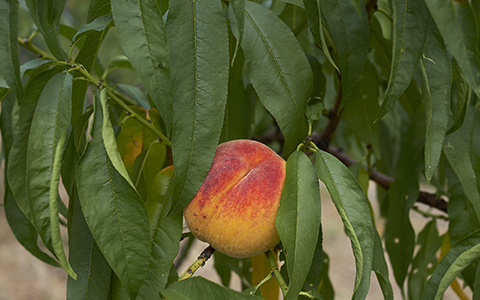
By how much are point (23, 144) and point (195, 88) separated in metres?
0.20

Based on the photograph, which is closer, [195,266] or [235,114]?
[195,266]

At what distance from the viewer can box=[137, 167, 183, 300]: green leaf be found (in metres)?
0.39

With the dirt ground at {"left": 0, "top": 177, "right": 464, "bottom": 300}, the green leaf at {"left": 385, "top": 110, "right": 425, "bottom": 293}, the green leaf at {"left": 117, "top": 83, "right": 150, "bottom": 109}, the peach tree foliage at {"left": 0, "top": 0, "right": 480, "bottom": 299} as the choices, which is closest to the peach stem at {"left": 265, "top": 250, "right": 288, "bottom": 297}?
the peach tree foliage at {"left": 0, "top": 0, "right": 480, "bottom": 299}

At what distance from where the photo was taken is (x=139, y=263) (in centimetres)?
35

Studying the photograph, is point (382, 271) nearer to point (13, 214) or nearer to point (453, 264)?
point (453, 264)

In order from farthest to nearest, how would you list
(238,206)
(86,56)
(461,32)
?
(86,56) → (238,206) → (461,32)

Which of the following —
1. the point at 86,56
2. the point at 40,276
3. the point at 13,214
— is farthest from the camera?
the point at 40,276

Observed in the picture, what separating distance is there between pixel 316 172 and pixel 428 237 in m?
0.58

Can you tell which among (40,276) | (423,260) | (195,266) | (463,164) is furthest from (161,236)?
(40,276)

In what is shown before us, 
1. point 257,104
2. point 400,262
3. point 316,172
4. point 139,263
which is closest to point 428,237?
point 400,262

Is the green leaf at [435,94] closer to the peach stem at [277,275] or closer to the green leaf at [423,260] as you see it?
the peach stem at [277,275]

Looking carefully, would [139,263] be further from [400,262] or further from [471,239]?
[400,262]

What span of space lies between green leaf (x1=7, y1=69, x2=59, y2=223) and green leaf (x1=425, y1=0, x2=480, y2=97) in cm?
35

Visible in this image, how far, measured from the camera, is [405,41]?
34cm
